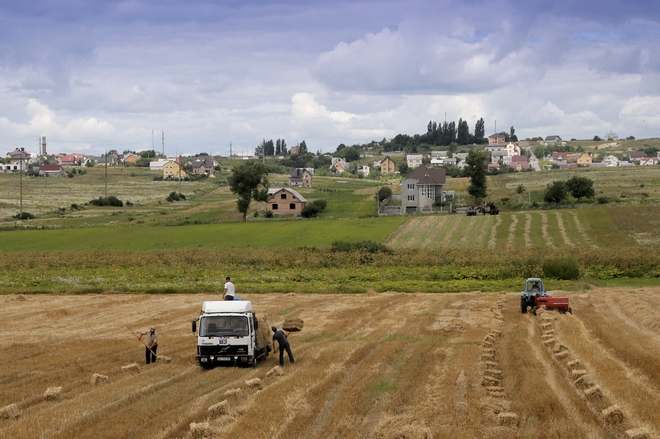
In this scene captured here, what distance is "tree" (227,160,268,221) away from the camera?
Answer: 10931 centimetres

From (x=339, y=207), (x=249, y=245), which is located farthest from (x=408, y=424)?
(x=339, y=207)

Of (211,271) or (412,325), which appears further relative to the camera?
(211,271)

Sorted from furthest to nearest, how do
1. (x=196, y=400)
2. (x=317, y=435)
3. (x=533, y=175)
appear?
1. (x=533, y=175)
2. (x=196, y=400)
3. (x=317, y=435)

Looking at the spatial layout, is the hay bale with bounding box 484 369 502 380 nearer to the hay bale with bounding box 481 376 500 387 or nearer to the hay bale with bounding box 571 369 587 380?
the hay bale with bounding box 481 376 500 387

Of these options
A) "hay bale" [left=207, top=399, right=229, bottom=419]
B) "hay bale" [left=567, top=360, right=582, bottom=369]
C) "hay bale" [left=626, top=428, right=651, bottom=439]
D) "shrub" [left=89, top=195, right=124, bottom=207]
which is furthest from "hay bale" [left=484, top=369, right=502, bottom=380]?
"shrub" [left=89, top=195, right=124, bottom=207]

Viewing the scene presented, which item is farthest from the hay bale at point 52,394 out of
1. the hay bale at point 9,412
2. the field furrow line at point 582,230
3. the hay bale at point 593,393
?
the field furrow line at point 582,230

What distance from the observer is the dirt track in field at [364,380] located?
16109mm

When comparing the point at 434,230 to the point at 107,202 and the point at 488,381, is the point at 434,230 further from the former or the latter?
the point at 107,202

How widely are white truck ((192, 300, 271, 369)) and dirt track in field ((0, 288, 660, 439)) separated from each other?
0.60m

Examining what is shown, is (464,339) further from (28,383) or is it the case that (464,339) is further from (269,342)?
(28,383)

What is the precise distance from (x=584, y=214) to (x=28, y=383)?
248ft

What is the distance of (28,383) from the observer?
69.2 feet

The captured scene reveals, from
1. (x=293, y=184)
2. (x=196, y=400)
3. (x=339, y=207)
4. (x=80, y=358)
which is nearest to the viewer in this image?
(x=196, y=400)

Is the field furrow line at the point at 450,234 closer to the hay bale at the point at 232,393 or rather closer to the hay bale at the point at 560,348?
the hay bale at the point at 560,348
